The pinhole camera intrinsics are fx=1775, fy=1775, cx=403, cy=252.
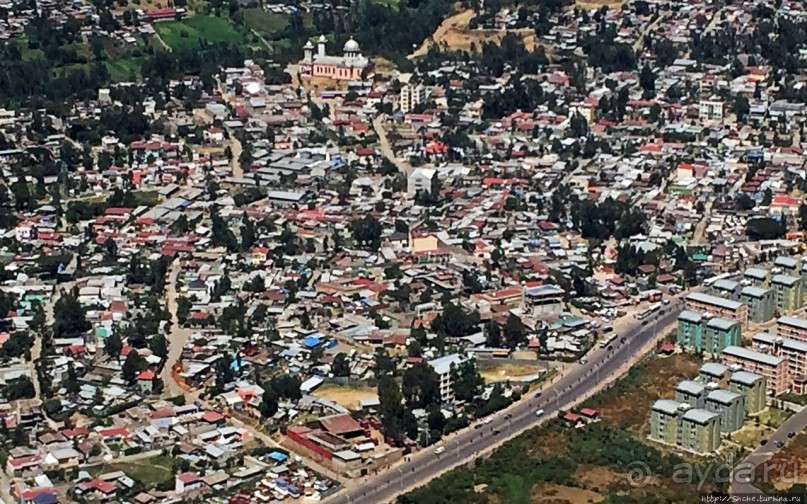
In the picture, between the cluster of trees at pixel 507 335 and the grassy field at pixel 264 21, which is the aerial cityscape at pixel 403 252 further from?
the grassy field at pixel 264 21

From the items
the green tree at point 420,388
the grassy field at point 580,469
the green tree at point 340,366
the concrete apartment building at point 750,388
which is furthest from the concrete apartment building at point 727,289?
the green tree at point 340,366

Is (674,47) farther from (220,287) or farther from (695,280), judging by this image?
(220,287)

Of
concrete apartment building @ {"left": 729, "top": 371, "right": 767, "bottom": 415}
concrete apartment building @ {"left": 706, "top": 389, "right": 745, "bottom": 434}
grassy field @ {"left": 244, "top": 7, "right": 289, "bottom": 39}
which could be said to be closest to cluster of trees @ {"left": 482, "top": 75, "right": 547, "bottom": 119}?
grassy field @ {"left": 244, "top": 7, "right": 289, "bottom": 39}

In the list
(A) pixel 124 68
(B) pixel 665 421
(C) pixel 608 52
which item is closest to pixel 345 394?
(B) pixel 665 421

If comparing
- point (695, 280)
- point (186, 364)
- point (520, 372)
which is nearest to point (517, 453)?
point (520, 372)

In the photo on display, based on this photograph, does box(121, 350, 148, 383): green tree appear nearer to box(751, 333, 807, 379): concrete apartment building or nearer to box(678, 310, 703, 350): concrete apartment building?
box(678, 310, 703, 350): concrete apartment building

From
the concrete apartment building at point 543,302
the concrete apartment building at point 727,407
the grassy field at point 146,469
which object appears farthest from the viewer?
the concrete apartment building at point 543,302
